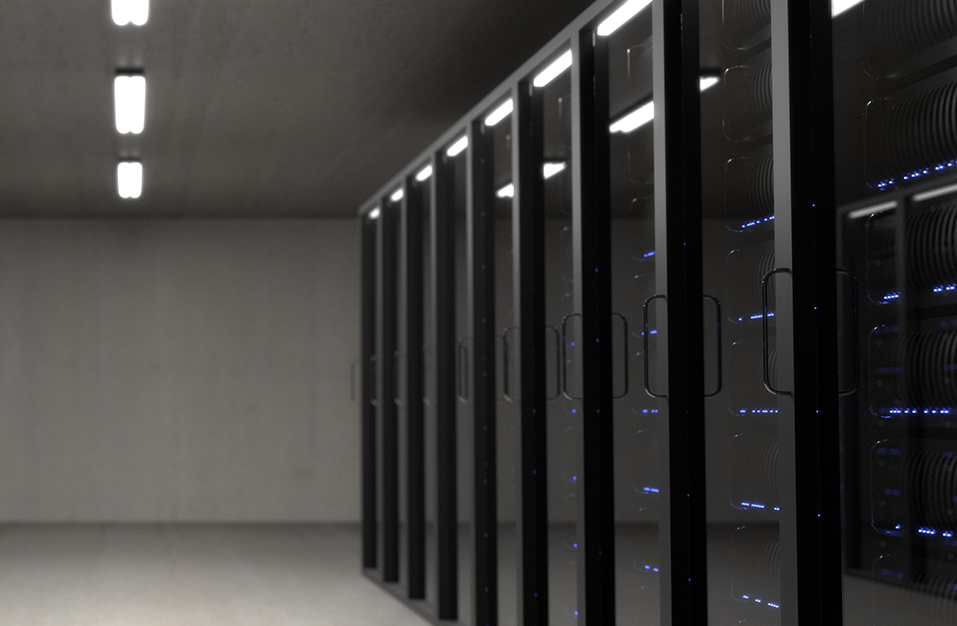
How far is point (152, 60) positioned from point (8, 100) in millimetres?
1336

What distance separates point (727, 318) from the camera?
2938 millimetres

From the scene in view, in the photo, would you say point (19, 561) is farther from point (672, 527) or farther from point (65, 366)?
point (672, 527)

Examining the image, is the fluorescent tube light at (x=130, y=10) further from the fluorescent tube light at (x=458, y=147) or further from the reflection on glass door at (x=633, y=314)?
the reflection on glass door at (x=633, y=314)

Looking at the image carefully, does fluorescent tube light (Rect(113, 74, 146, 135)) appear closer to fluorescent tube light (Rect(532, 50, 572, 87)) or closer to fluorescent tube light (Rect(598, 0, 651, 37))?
fluorescent tube light (Rect(532, 50, 572, 87))

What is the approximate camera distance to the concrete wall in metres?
10.4

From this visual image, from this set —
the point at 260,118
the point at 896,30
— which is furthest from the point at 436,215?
the point at 896,30

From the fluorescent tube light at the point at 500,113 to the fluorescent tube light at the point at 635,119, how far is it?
953 mm

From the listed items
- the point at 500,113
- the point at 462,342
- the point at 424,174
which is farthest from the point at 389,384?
the point at 500,113

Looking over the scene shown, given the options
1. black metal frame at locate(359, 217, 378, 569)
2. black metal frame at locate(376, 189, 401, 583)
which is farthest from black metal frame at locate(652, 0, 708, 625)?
black metal frame at locate(359, 217, 378, 569)

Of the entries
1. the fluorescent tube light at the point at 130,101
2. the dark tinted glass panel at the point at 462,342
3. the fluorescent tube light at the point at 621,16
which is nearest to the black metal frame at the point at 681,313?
the fluorescent tube light at the point at 621,16

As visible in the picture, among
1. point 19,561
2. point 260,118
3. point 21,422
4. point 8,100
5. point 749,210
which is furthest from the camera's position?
point 21,422

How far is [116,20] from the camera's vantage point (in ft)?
14.7

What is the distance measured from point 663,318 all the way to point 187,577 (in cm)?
525

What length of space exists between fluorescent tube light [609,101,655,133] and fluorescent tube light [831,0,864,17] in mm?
798
